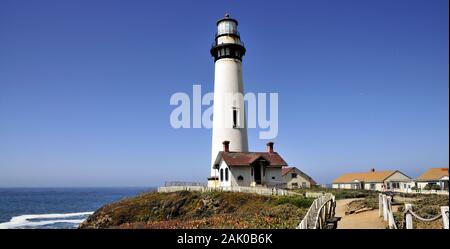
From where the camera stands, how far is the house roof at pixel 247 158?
30391 mm

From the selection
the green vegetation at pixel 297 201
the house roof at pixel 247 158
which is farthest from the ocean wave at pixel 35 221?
the green vegetation at pixel 297 201

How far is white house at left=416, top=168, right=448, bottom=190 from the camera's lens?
130 ft

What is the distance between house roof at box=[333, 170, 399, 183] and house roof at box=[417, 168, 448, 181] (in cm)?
335

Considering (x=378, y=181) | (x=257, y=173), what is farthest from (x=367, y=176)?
(x=257, y=173)

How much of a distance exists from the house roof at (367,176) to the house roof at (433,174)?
335 centimetres

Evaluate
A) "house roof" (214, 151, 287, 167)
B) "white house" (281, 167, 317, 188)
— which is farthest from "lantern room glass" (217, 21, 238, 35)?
"white house" (281, 167, 317, 188)

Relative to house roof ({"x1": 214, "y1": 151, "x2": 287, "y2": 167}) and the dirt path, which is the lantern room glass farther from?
the dirt path

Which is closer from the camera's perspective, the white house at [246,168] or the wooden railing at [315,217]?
the wooden railing at [315,217]

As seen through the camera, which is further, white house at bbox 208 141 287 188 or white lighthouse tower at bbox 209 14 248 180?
white lighthouse tower at bbox 209 14 248 180

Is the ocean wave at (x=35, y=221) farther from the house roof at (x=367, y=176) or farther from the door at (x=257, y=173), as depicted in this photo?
the house roof at (x=367, y=176)

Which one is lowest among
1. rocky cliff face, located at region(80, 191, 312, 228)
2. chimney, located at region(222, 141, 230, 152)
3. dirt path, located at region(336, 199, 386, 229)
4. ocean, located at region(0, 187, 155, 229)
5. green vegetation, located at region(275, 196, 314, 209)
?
ocean, located at region(0, 187, 155, 229)

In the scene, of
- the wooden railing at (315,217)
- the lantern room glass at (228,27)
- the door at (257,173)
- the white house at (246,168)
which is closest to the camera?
the wooden railing at (315,217)
